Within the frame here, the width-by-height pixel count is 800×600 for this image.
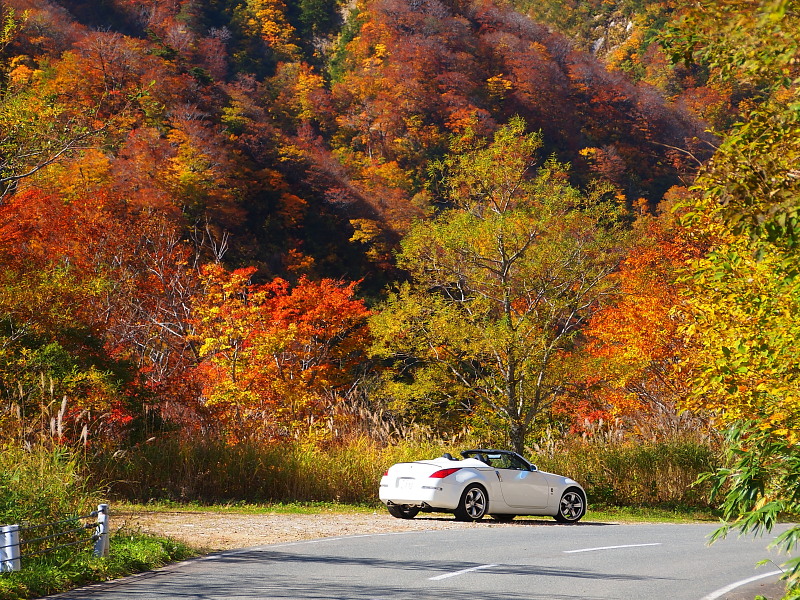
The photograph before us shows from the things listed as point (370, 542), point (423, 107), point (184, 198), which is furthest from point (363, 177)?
point (370, 542)

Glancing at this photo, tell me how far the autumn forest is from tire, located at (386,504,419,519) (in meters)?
4.38

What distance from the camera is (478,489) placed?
1867 cm

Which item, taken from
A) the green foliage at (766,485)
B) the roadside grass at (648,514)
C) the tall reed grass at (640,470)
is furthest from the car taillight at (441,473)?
the green foliage at (766,485)

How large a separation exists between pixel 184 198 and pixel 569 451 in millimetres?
30001

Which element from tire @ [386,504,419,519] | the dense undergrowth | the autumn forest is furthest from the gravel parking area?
the autumn forest

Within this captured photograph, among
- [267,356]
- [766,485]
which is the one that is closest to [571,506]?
[267,356]

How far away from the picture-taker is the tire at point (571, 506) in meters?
19.7

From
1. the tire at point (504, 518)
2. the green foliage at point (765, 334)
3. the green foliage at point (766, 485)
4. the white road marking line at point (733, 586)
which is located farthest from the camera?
the tire at point (504, 518)

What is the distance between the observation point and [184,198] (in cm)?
4881

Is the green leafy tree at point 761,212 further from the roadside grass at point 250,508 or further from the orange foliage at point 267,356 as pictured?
the orange foliage at point 267,356

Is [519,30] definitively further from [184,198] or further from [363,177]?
[184,198]

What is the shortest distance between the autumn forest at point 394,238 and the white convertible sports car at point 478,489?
3.76m

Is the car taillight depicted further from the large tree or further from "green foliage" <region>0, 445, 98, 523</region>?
the large tree

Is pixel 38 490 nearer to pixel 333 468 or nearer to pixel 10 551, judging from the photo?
pixel 10 551
